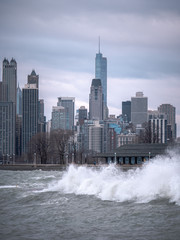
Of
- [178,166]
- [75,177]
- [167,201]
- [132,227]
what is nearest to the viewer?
[132,227]

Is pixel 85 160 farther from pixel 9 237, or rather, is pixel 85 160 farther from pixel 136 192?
pixel 9 237

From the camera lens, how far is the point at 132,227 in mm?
22922

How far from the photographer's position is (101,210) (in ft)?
93.4

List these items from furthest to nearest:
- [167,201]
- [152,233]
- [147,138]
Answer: [147,138] → [167,201] → [152,233]

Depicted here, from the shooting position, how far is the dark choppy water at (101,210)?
22.2 m

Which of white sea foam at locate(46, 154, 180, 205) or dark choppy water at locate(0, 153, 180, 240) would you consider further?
white sea foam at locate(46, 154, 180, 205)

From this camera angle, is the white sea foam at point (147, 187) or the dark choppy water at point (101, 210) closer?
the dark choppy water at point (101, 210)

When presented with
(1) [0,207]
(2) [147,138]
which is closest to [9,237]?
(1) [0,207]

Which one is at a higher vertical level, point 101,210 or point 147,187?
point 147,187

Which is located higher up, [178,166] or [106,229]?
[178,166]

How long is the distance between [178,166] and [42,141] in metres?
113

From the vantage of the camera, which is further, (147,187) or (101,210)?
(147,187)

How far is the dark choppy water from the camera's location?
22.2 meters

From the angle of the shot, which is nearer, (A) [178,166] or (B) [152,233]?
(B) [152,233]
